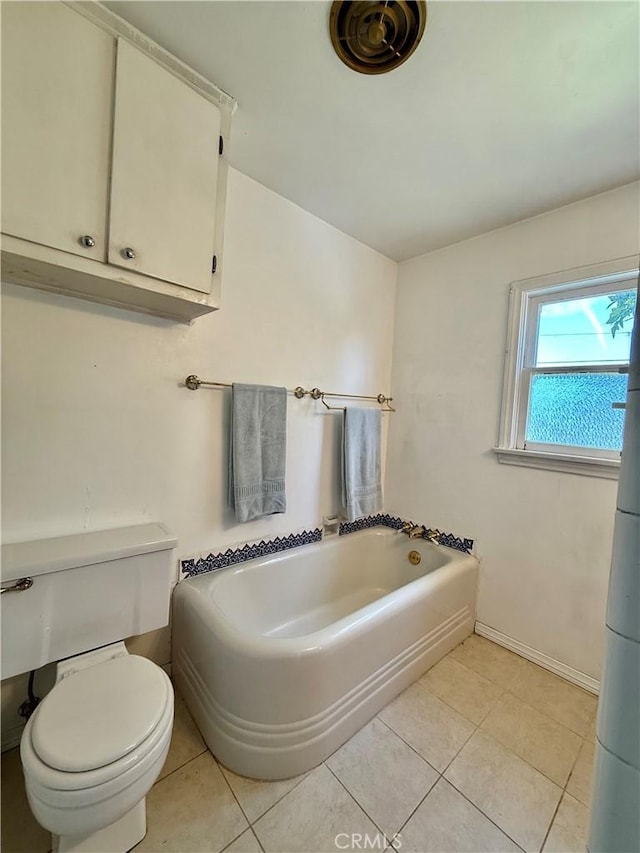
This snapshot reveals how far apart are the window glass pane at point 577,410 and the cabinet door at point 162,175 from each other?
5.82ft

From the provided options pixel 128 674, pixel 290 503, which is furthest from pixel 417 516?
pixel 128 674

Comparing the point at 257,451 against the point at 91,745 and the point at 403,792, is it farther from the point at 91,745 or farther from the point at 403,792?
the point at 403,792

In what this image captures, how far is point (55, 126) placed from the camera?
0.93 meters

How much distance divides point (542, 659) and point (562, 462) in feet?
3.45

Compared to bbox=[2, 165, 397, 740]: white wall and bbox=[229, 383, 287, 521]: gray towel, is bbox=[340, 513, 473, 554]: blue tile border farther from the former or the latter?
bbox=[229, 383, 287, 521]: gray towel

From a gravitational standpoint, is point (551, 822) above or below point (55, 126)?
below

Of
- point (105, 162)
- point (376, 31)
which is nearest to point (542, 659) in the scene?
point (376, 31)

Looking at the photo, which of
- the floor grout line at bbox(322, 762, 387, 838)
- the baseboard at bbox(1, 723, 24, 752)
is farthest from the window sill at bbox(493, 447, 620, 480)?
the baseboard at bbox(1, 723, 24, 752)

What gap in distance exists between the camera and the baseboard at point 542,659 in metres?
1.65

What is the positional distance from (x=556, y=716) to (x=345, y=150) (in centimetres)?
263

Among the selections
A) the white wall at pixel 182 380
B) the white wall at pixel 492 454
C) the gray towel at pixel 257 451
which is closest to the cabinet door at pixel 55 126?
the white wall at pixel 182 380

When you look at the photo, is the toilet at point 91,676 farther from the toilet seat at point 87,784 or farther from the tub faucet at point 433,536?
the tub faucet at point 433,536

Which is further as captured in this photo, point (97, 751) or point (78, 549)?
point (78, 549)

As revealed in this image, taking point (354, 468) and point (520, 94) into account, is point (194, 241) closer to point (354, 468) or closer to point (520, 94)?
point (520, 94)
